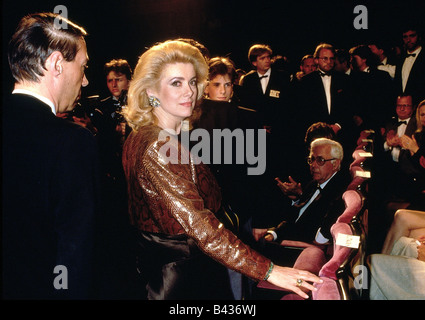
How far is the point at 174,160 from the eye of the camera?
4.50ft

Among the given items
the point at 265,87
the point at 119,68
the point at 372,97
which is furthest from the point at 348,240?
the point at 265,87

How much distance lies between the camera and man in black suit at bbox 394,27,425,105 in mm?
5363

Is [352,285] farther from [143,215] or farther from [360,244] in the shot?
[143,215]

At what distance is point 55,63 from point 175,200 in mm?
600

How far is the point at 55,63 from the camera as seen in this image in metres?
1.13

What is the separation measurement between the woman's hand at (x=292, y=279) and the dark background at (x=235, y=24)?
674 cm

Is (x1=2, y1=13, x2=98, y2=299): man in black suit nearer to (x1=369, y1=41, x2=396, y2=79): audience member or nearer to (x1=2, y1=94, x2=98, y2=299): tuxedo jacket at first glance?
(x1=2, y1=94, x2=98, y2=299): tuxedo jacket

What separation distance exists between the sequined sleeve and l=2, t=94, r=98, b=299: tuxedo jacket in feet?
1.13

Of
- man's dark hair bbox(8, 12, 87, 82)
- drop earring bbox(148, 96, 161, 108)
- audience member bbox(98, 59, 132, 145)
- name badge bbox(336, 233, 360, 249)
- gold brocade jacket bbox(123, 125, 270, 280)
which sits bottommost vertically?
name badge bbox(336, 233, 360, 249)

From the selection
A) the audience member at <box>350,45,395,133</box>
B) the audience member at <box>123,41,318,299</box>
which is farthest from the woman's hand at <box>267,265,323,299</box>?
the audience member at <box>350,45,395,133</box>

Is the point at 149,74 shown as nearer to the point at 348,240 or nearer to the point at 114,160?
the point at 348,240

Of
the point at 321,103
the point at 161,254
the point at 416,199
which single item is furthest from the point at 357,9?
the point at 161,254

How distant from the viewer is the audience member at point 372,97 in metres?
5.06
